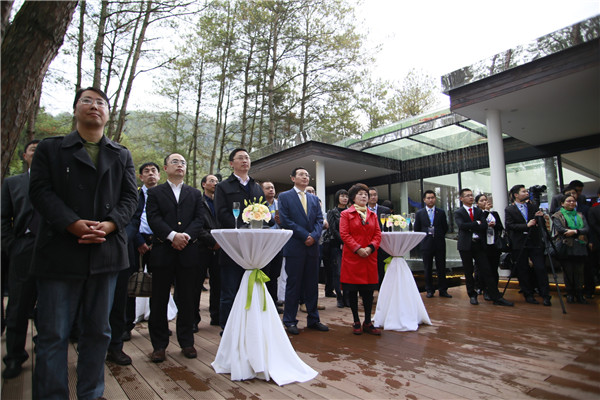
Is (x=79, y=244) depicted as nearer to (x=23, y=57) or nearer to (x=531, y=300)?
(x=23, y=57)

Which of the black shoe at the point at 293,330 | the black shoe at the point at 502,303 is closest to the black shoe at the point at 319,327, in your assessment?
the black shoe at the point at 293,330

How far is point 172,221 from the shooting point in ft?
→ 10.1

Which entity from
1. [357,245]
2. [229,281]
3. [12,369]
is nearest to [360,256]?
[357,245]

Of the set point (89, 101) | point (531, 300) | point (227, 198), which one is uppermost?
point (89, 101)

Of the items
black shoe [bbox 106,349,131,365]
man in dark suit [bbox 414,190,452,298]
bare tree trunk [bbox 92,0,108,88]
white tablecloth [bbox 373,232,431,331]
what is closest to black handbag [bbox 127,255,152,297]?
black shoe [bbox 106,349,131,365]

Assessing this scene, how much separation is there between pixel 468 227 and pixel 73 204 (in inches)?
210

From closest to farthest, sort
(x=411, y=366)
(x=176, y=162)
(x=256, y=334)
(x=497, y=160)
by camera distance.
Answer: (x=256, y=334)
(x=411, y=366)
(x=176, y=162)
(x=497, y=160)

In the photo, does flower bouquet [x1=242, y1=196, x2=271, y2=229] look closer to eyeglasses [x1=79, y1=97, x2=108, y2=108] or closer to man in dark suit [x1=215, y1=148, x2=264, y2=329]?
man in dark suit [x1=215, y1=148, x2=264, y2=329]

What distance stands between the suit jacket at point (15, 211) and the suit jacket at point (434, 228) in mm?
5600

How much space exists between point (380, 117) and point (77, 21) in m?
15.8

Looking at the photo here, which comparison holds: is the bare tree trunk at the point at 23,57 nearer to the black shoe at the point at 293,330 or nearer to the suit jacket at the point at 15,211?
the suit jacket at the point at 15,211

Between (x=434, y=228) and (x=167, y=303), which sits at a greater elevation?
(x=434, y=228)

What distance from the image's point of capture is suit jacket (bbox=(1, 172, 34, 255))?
9.11ft

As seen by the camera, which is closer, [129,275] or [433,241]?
[129,275]
